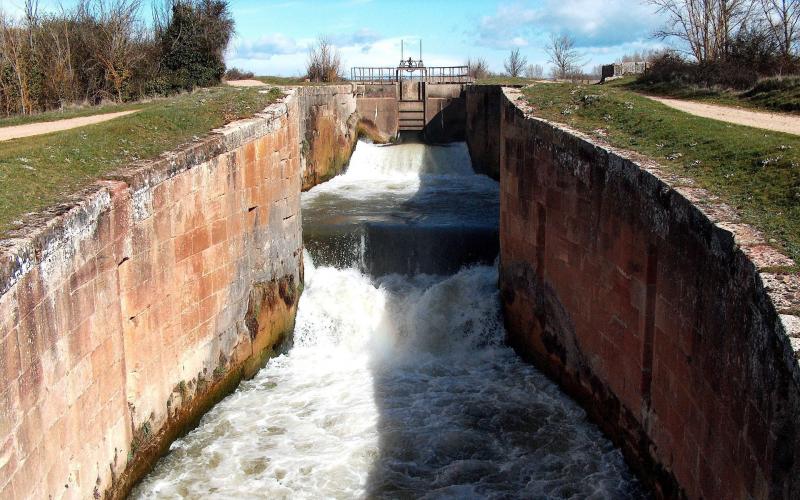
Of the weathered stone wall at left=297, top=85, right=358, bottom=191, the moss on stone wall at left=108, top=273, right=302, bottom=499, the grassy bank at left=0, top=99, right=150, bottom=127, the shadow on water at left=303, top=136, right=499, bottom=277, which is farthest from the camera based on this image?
the weathered stone wall at left=297, top=85, right=358, bottom=191

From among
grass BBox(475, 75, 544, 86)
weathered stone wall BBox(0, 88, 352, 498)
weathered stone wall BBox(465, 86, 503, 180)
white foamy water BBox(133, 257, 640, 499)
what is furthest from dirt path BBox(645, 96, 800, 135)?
grass BBox(475, 75, 544, 86)

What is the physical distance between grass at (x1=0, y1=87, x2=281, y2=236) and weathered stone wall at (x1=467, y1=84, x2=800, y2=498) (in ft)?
14.6

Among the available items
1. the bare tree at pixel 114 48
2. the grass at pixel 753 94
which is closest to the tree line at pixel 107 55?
the bare tree at pixel 114 48

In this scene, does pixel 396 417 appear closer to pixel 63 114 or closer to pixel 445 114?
pixel 63 114

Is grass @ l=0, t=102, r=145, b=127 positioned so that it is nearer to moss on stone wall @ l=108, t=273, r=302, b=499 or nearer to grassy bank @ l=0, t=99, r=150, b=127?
grassy bank @ l=0, t=99, r=150, b=127

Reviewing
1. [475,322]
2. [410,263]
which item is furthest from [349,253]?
[475,322]

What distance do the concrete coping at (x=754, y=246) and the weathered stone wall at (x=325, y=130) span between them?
1036 cm

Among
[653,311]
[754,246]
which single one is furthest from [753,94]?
[754,246]

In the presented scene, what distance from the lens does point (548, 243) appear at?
11.0 m

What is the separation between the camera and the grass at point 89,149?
7578 mm

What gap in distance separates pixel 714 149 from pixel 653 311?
95.6 inches

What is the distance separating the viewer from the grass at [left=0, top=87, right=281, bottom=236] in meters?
7.58

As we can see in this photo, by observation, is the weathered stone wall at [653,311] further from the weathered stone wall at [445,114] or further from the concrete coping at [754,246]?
the weathered stone wall at [445,114]

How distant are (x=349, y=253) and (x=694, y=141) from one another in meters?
5.89
